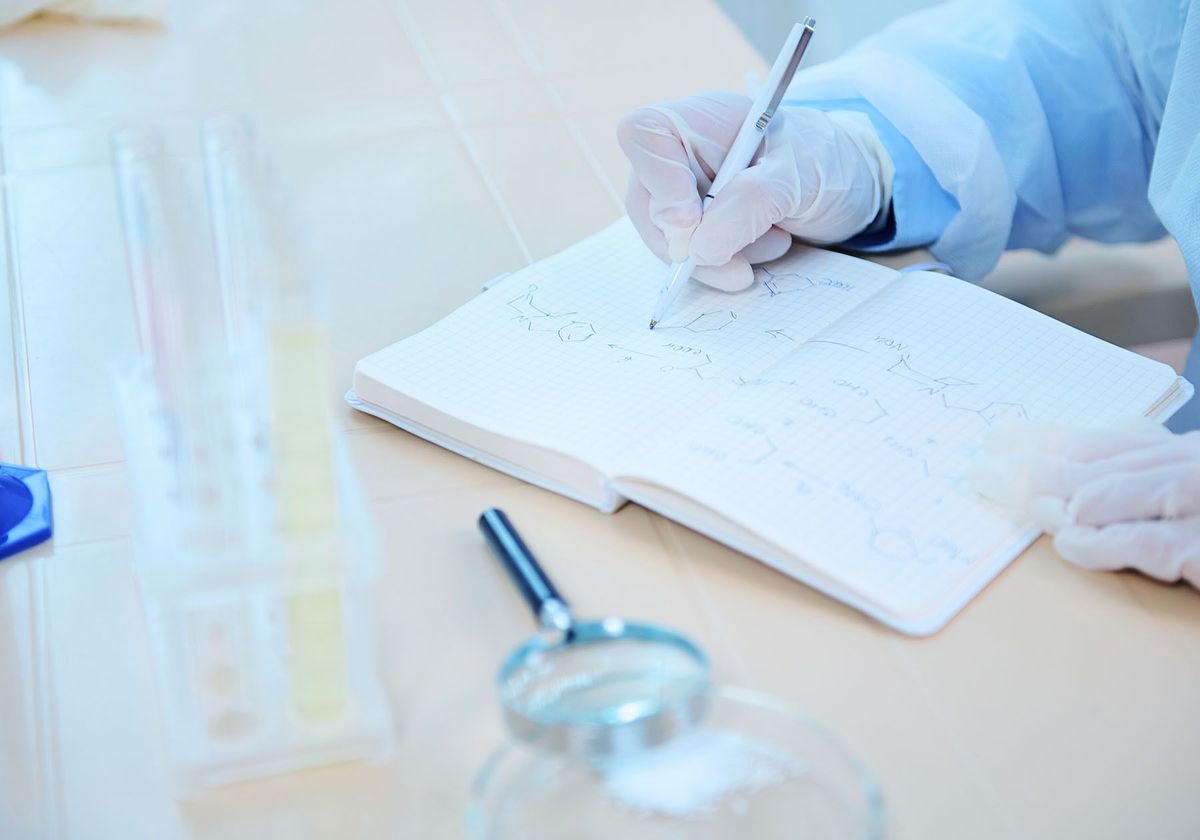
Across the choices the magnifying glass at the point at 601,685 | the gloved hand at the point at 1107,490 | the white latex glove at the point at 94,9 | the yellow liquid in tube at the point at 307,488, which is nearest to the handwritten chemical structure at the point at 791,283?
the gloved hand at the point at 1107,490

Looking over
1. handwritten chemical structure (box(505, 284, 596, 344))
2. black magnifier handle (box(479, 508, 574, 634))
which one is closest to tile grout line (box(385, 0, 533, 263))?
handwritten chemical structure (box(505, 284, 596, 344))

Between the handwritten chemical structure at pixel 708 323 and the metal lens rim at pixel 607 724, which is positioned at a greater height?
the metal lens rim at pixel 607 724

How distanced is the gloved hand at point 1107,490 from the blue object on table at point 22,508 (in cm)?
58

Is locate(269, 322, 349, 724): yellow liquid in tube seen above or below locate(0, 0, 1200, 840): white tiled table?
above

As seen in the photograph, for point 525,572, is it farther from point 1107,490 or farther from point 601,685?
point 1107,490

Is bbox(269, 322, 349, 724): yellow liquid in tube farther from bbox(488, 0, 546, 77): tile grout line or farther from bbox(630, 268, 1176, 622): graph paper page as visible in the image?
bbox(488, 0, 546, 77): tile grout line

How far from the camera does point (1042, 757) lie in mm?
635

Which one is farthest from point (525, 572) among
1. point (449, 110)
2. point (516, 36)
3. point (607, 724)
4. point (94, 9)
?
point (94, 9)

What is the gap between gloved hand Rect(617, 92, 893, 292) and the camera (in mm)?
970

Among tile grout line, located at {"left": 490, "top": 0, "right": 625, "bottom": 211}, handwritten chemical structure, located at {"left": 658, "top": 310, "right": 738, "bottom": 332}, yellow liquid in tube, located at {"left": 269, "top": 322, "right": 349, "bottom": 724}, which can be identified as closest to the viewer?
yellow liquid in tube, located at {"left": 269, "top": 322, "right": 349, "bottom": 724}

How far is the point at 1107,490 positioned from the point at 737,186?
0.37m

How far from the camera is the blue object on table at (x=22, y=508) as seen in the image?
29.7 inches

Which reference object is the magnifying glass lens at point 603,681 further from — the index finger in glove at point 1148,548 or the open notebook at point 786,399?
the index finger in glove at point 1148,548

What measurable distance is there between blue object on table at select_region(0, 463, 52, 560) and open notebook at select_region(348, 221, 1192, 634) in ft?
0.71
